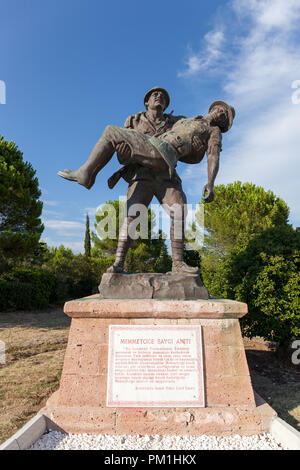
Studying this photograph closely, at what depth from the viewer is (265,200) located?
44.5 feet

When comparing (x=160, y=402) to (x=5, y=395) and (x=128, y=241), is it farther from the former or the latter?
(x=5, y=395)

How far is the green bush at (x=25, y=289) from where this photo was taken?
33.9 ft

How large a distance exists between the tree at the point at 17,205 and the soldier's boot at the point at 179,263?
6971 millimetres

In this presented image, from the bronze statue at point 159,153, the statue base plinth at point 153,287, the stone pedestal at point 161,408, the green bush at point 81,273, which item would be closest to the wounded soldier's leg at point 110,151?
the bronze statue at point 159,153

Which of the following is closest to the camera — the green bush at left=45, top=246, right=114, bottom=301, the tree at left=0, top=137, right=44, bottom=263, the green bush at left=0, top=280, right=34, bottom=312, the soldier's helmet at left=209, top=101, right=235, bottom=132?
the soldier's helmet at left=209, top=101, right=235, bottom=132

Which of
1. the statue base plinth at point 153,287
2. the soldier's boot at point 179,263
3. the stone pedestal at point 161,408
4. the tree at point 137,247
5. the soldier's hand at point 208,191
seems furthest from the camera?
the tree at point 137,247

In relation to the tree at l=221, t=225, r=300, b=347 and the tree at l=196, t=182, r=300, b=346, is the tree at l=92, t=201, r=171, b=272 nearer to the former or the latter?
the tree at l=196, t=182, r=300, b=346

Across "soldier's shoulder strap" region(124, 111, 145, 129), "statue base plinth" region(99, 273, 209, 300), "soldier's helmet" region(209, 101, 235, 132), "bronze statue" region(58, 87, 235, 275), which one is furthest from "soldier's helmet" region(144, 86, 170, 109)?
"statue base plinth" region(99, 273, 209, 300)

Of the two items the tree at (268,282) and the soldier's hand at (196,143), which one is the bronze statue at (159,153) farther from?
the tree at (268,282)

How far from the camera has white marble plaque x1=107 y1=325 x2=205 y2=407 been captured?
7.34 feet

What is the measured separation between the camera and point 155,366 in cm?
231

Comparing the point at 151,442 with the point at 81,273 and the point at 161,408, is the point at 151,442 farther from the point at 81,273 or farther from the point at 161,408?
the point at 81,273

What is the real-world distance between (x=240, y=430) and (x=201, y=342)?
2.19 feet

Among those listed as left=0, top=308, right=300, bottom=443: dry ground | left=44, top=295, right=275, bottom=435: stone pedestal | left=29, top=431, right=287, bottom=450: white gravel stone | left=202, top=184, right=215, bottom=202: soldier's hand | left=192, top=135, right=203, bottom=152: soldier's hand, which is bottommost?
left=0, top=308, right=300, bottom=443: dry ground
